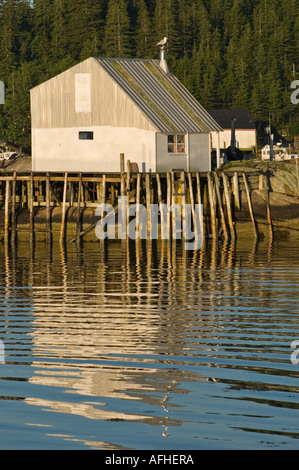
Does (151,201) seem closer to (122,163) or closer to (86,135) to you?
(122,163)

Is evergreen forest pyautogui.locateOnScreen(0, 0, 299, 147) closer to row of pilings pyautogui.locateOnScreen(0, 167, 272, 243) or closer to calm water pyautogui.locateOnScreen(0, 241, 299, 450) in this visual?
row of pilings pyautogui.locateOnScreen(0, 167, 272, 243)

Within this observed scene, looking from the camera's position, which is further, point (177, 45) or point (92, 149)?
point (177, 45)

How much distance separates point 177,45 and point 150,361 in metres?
167

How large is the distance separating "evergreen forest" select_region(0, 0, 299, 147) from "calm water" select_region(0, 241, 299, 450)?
105 metres

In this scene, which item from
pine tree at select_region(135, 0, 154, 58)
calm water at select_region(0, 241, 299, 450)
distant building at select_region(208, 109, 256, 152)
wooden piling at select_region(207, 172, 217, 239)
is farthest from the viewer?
pine tree at select_region(135, 0, 154, 58)

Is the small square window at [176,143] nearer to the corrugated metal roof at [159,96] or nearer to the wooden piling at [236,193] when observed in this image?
the corrugated metal roof at [159,96]

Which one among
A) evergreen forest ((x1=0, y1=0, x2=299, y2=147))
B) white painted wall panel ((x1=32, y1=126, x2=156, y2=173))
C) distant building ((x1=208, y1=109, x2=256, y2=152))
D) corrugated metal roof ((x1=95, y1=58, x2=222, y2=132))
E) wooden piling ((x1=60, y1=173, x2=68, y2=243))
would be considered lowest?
wooden piling ((x1=60, y1=173, x2=68, y2=243))

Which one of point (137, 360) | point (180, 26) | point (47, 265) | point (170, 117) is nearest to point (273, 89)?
point (180, 26)

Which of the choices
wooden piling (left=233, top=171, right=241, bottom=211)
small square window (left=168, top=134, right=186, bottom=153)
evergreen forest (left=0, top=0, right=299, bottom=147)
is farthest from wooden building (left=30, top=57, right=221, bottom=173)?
evergreen forest (left=0, top=0, right=299, bottom=147)

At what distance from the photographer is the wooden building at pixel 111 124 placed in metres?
50.8

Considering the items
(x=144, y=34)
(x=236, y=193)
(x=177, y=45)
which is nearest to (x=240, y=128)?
(x=144, y=34)

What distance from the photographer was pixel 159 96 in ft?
175

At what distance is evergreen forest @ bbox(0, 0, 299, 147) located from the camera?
5807 inches

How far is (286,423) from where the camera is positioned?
48.5 feet
